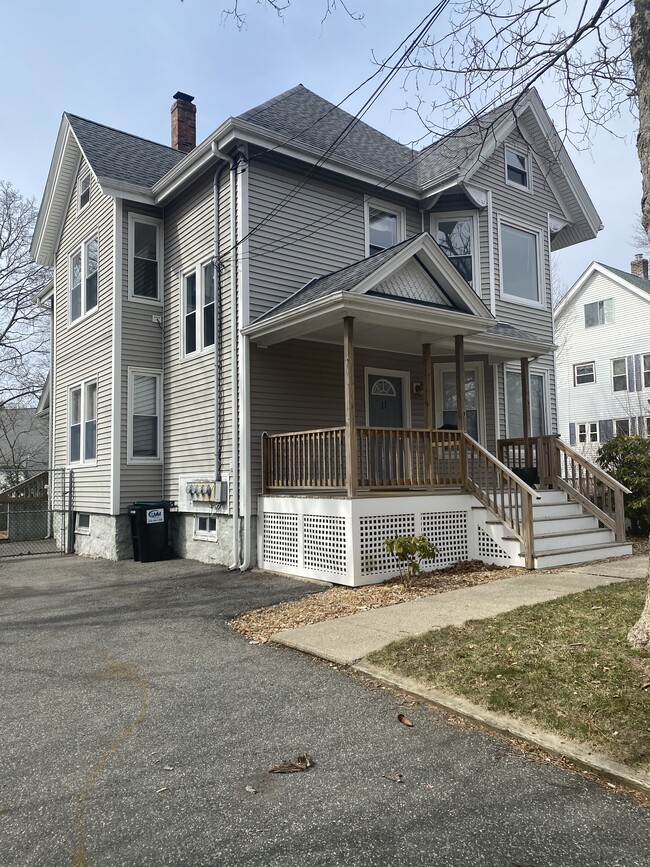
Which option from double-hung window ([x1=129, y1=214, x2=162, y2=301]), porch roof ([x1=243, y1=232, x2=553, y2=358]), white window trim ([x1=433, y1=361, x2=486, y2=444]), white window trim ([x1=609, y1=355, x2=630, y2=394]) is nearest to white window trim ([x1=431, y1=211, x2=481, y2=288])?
white window trim ([x1=433, y1=361, x2=486, y2=444])

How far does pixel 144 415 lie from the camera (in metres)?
13.1

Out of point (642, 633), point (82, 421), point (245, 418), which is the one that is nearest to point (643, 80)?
point (642, 633)

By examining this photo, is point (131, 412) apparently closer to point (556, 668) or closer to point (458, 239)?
point (458, 239)

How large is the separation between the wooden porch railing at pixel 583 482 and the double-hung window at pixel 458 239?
151 inches

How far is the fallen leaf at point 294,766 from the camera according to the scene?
3.47 metres

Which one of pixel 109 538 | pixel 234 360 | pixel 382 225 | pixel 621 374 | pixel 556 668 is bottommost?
pixel 556 668

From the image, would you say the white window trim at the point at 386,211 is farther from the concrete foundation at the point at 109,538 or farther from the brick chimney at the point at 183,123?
the concrete foundation at the point at 109,538

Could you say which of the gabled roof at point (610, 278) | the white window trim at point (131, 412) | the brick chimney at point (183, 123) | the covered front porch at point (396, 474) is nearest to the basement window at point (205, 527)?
the covered front porch at point (396, 474)

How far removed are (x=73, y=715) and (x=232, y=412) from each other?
6.90 meters

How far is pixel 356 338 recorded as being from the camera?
11250mm

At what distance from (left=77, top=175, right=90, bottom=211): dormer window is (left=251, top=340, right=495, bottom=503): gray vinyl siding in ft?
23.2

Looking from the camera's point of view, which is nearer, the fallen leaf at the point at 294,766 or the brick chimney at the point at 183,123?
the fallen leaf at the point at 294,766

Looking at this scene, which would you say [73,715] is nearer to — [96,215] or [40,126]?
[96,215]

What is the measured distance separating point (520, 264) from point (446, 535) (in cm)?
744
